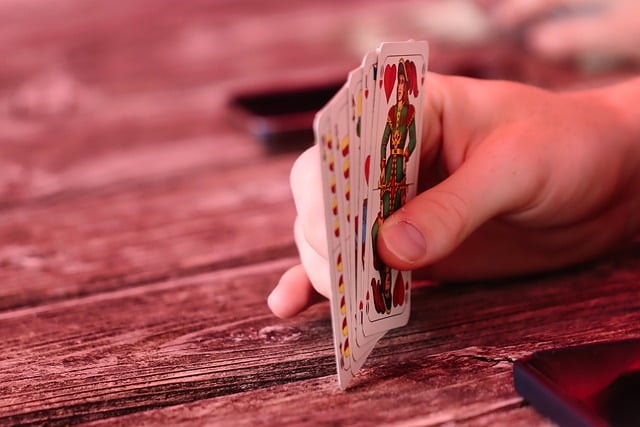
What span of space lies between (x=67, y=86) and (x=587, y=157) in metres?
1.68

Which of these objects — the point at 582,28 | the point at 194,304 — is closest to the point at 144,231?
the point at 194,304

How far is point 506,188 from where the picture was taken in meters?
0.76

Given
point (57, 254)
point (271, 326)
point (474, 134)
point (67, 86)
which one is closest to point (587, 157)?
point (474, 134)

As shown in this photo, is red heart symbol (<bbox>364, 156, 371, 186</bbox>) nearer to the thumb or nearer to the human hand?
the thumb

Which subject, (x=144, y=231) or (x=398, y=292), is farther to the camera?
(x=144, y=231)

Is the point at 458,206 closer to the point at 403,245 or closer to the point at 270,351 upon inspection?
the point at 403,245

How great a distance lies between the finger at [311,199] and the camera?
0.67m

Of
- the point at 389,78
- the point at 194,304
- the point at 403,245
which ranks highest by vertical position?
the point at 389,78

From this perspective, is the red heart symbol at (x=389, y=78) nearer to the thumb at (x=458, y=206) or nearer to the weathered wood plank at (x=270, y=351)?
the thumb at (x=458, y=206)

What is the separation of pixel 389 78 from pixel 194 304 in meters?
0.37

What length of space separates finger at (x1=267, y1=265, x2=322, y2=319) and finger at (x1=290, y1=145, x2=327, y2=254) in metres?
0.12

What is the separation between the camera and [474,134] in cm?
83

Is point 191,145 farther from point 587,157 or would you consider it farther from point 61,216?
point 587,157

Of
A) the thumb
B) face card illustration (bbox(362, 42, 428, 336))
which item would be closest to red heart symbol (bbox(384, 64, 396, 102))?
face card illustration (bbox(362, 42, 428, 336))
